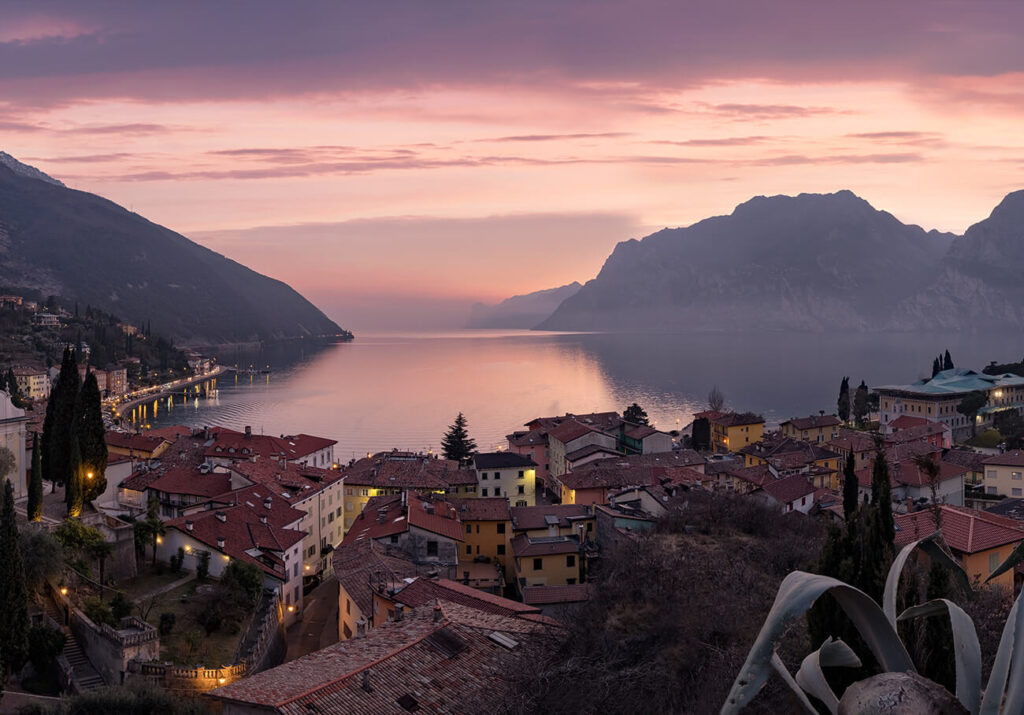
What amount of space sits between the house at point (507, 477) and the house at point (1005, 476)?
23422 mm

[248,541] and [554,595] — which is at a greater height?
[248,541]

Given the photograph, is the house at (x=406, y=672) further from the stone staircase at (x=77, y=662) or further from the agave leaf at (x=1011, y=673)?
the agave leaf at (x=1011, y=673)

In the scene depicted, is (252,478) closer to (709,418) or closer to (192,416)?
(709,418)

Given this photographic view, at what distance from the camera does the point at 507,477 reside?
4372cm

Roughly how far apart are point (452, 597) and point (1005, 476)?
1329 inches

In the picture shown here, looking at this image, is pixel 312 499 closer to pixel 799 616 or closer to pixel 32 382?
pixel 799 616

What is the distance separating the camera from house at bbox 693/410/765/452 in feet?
200

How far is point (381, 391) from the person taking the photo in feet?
392

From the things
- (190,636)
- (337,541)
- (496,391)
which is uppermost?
(190,636)

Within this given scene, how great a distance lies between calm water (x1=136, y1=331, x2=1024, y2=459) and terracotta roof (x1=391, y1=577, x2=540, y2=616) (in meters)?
48.8

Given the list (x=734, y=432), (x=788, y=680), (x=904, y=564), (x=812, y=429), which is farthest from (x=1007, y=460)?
(x=788, y=680)

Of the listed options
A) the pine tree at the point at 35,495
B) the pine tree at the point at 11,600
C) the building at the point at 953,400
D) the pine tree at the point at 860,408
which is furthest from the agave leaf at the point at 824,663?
the pine tree at the point at 860,408

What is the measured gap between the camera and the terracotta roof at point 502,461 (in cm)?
4359

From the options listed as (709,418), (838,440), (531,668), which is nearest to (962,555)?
(531,668)
